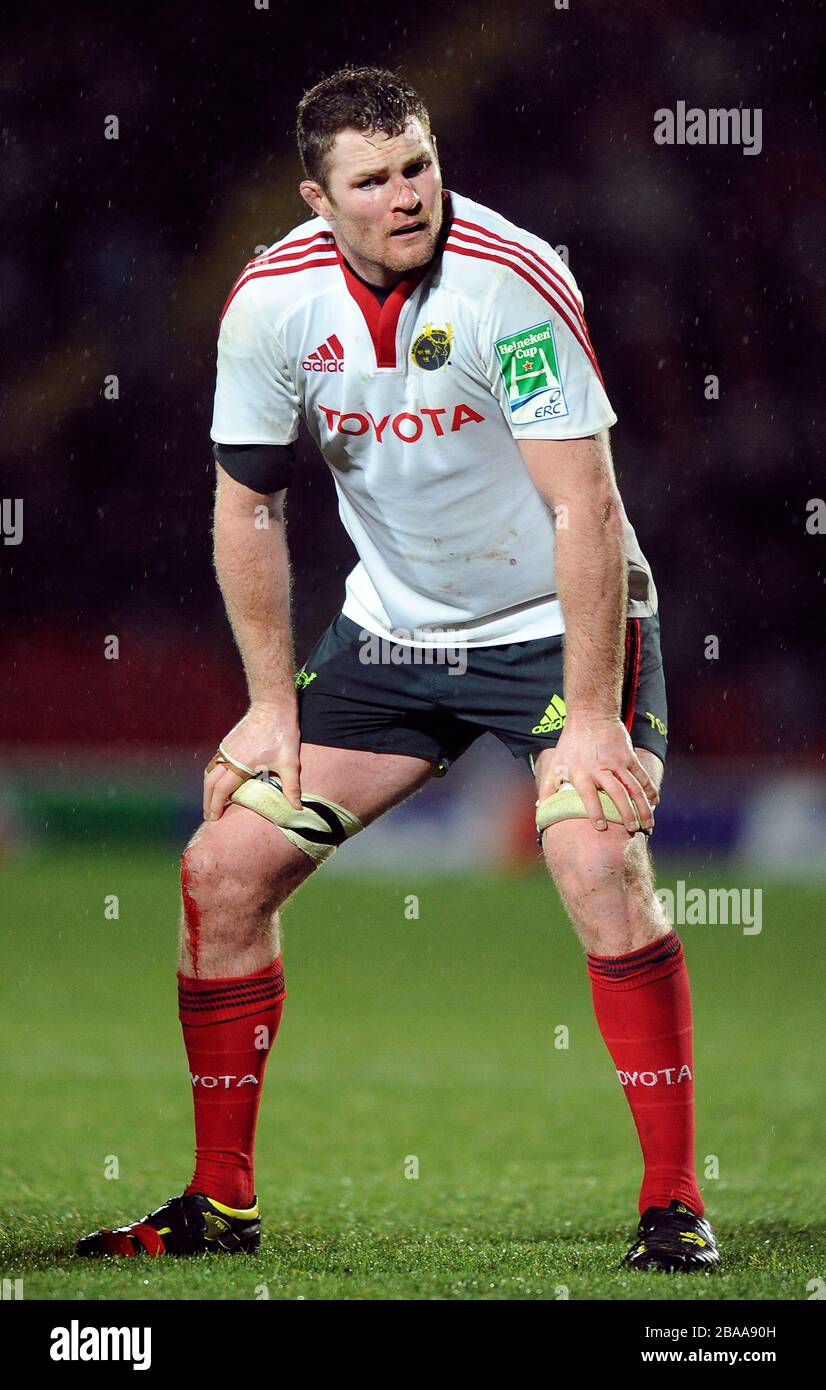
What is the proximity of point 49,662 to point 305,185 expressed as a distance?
9.72 meters

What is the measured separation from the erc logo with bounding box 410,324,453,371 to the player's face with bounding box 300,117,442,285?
12 centimetres

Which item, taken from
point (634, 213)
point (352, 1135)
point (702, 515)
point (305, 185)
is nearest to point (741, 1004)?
point (352, 1135)

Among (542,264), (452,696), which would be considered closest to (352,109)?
(542,264)

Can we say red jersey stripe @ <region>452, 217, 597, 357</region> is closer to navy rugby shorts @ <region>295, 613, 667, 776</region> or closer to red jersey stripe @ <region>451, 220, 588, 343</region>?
red jersey stripe @ <region>451, 220, 588, 343</region>

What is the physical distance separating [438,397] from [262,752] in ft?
2.57

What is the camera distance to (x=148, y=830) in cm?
1116

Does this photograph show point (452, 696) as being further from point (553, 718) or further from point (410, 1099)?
point (410, 1099)

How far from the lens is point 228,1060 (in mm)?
3309

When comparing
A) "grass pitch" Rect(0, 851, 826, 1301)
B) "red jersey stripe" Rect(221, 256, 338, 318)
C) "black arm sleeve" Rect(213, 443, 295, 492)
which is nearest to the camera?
"grass pitch" Rect(0, 851, 826, 1301)

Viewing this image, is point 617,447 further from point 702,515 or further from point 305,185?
point 305,185

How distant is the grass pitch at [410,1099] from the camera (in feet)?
10.2

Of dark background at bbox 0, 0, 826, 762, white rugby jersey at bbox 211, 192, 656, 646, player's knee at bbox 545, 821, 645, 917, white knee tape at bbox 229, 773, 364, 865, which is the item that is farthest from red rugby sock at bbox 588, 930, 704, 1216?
dark background at bbox 0, 0, 826, 762

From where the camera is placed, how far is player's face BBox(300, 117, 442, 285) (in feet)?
10.0

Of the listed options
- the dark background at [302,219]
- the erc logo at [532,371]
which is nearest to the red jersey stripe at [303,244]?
the erc logo at [532,371]
